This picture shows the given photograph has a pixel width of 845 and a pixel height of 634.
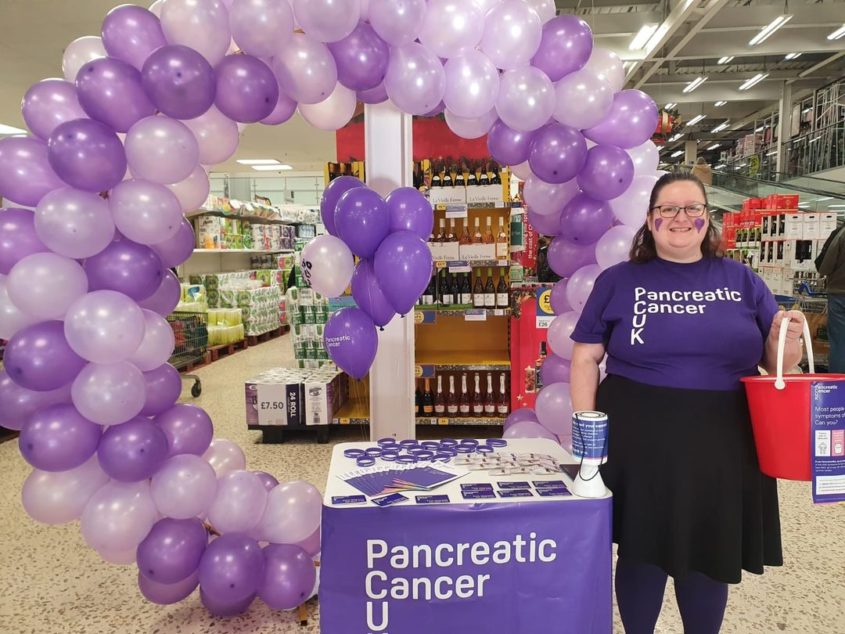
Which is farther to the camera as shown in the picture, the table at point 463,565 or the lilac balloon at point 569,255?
the lilac balloon at point 569,255

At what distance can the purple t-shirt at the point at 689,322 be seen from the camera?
168 centimetres

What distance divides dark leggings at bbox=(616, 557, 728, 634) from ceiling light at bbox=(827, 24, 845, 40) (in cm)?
1064

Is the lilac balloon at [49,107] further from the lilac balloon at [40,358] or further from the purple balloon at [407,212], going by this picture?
the purple balloon at [407,212]

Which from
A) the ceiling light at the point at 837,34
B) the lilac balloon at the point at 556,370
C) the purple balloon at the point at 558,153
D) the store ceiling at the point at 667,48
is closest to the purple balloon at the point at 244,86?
the purple balloon at the point at 558,153

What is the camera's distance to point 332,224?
2688 mm

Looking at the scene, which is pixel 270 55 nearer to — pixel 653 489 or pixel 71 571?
pixel 653 489

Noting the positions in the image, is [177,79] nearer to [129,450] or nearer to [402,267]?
[402,267]

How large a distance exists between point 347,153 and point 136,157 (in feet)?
11.7

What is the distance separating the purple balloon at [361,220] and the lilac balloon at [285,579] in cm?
123

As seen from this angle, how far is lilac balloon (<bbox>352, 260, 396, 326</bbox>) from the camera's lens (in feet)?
8.11

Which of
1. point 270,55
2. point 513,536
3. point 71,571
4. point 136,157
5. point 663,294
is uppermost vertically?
point 270,55

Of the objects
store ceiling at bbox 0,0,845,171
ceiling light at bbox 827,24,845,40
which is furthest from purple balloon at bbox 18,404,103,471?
ceiling light at bbox 827,24,845,40

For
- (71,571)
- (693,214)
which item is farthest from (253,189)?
(693,214)

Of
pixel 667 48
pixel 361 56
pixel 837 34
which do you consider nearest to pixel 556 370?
pixel 361 56
